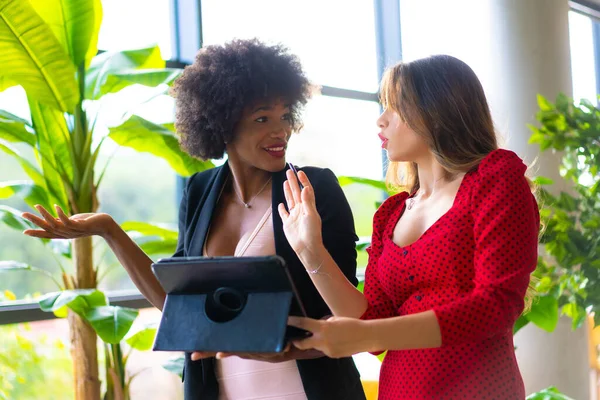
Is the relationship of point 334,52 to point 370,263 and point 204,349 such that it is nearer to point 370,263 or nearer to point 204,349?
point 370,263

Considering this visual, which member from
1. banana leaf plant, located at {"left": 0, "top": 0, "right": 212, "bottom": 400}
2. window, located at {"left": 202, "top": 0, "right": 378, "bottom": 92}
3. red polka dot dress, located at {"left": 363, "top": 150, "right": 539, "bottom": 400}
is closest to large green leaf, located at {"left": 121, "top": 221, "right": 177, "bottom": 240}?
banana leaf plant, located at {"left": 0, "top": 0, "right": 212, "bottom": 400}

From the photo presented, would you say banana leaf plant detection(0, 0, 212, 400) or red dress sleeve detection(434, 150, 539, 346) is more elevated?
banana leaf plant detection(0, 0, 212, 400)

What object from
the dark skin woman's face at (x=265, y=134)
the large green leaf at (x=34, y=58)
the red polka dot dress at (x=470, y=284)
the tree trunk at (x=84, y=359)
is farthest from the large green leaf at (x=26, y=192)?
the red polka dot dress at (x=470, y=284)

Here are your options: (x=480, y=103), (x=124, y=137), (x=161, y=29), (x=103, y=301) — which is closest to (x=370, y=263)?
(x=480, y=103)

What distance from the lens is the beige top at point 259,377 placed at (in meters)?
1.48

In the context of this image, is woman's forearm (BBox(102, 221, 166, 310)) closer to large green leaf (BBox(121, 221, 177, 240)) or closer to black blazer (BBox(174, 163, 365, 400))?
black blazer (BBox(174, 163, 365, 400))

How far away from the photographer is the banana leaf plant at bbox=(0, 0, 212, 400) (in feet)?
7.55

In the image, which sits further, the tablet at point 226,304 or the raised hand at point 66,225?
the raised hand at point 66,225

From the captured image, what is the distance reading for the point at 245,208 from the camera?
1654mm

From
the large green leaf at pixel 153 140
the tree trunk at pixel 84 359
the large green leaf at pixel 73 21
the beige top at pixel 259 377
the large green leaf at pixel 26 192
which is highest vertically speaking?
the large green leaf at pixel 73 21

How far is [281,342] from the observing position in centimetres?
107

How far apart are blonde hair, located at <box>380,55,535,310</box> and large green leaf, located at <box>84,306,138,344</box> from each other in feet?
3.88

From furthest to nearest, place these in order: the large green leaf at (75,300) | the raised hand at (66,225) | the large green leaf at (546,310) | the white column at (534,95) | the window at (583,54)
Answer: the window at (583,54), the white column at (534,95), the large green leaf at (546,310), the large green leaf at (75,300), the raised hand at (66,225)

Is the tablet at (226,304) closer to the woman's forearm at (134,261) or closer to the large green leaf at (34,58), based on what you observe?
the woman's forearm at (134,261)
